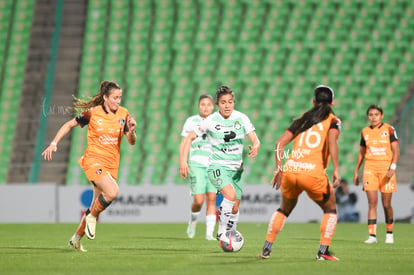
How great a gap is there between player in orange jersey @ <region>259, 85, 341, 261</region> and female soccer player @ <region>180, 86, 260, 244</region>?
1472 millimetres

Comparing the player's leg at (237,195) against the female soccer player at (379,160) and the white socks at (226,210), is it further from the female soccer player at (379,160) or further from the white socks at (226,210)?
the female soccer player at (379,160)

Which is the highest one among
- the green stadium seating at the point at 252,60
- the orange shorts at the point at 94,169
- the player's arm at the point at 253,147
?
the green stadium seating at the point at 252,60

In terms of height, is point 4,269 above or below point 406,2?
below

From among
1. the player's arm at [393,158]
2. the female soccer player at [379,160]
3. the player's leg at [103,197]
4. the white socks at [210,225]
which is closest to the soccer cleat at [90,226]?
the player's leg at [103,197]

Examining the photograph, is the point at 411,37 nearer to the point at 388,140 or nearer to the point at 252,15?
the point at 252,15

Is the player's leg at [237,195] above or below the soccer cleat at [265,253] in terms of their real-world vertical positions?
above

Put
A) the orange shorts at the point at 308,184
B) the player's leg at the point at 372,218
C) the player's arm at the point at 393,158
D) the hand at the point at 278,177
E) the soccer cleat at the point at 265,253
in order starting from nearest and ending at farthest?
the orange shorts at the point at 308,184 < the hand at the point at 278,177 < the soccer cleat at the point at 265,253 < the player's leg at the point at 372,218 < the player's arm at the point at 393,158

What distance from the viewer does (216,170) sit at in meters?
8.73

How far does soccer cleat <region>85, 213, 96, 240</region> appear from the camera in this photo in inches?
331

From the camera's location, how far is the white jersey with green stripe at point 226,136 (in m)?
8.76

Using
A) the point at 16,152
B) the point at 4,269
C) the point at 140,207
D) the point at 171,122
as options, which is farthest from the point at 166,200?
the point at 4,269

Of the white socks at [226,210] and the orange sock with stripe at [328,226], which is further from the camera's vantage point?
the white socks at [226,210]

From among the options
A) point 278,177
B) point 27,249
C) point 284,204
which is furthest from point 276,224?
point 27,249

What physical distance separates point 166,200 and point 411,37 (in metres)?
9.85
